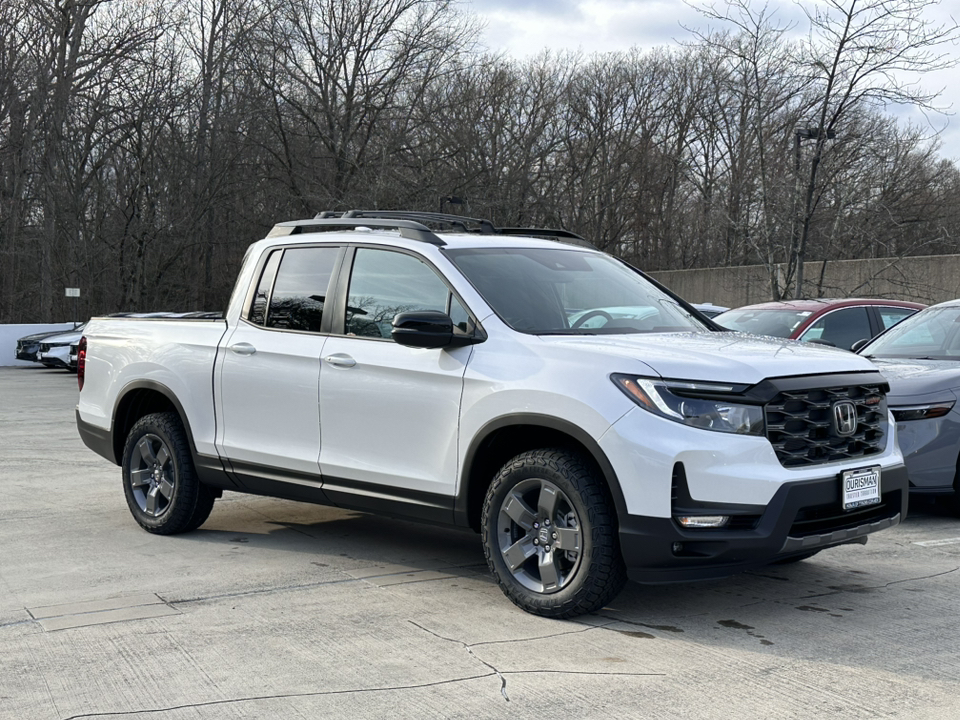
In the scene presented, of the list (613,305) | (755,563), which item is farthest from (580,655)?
(613,305)

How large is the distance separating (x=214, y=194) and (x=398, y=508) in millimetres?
36835

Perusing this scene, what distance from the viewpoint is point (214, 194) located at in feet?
134

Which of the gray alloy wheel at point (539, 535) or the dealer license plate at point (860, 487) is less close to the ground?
the dealer license plate at point (860, 487)

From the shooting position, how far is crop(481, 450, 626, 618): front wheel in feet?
16.2

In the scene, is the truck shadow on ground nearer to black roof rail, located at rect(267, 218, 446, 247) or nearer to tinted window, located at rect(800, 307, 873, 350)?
black roof rail, located at rect(267, 218, 446, 247)

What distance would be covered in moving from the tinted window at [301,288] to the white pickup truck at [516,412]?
14 millimetres

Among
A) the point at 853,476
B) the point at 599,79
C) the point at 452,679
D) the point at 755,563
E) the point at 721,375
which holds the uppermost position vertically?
the point at 599,79

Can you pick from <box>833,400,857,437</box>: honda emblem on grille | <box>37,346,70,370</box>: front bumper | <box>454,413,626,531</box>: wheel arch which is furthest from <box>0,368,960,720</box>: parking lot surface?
<box>37,346,70,370</box>: front bumper

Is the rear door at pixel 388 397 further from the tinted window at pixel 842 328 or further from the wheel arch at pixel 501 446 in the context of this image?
the tinted window at pixel 842 328

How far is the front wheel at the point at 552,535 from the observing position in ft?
16.2

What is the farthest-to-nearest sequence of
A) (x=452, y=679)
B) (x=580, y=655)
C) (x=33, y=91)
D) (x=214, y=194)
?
(x=214, y=194)
(x=33, y=91)
(x=580, y=655)
(x=452, y=679)

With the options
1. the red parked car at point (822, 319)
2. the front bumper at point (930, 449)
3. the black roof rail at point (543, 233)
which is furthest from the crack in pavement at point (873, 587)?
the red parked car at point (822, 319)

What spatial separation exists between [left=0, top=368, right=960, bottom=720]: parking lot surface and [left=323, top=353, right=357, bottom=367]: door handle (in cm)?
114

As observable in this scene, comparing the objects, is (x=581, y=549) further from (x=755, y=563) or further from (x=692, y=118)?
(x=692, y=118)
